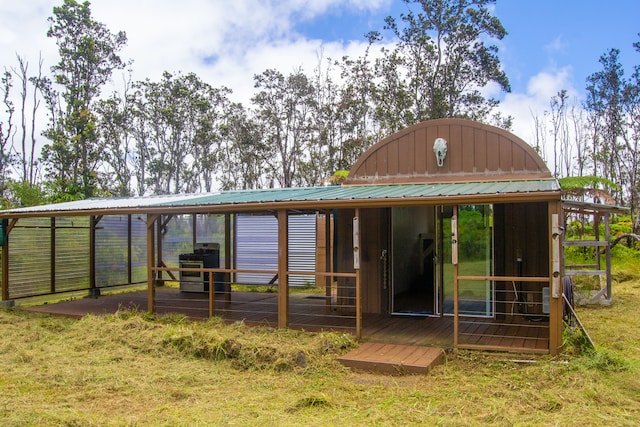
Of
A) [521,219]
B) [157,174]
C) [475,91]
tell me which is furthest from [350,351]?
[157,174]

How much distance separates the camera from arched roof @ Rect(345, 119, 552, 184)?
8086 millimetres

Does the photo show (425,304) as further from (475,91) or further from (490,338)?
(475,91)

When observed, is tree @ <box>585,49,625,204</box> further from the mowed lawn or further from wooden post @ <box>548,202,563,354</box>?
wooden post @ <box>548,202,563,354</box>

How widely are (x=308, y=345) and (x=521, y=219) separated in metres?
3.94

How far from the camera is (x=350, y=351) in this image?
6449 mm

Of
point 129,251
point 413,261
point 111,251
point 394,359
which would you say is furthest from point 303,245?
point 394,359

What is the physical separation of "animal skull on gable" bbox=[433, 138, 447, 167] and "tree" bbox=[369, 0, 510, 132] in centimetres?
1222

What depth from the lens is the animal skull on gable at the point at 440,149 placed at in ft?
27.6

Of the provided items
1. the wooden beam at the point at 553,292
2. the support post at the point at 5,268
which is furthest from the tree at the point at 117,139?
the wooden beam at the point at 553,292

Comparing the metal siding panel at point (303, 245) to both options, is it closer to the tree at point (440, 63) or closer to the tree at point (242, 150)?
the tree at point (440, 63)

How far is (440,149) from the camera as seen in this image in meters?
8.41

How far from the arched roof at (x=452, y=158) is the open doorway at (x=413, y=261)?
0.66m

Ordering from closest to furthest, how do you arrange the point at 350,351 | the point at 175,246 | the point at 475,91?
the point at 350,351, the point at 175,246, the point at 475,91

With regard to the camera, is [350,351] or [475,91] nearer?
[350,351]
